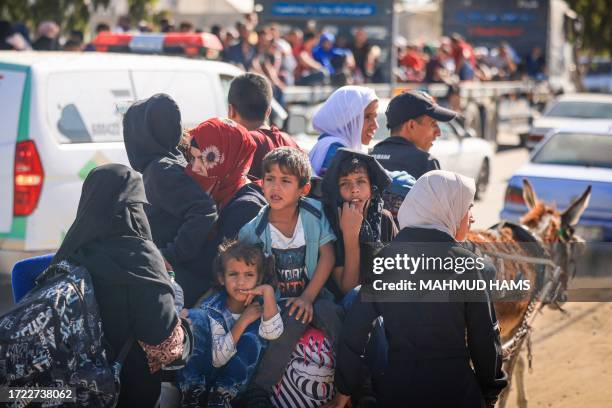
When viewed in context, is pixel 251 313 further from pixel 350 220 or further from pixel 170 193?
pixel 170 193

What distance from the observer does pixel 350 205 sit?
455 cm

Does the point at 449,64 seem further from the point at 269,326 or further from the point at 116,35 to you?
the point at 269,326

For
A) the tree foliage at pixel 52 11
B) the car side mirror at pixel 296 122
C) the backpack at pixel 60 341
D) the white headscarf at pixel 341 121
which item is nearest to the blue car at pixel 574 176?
the car side mirror at pixel 296 122

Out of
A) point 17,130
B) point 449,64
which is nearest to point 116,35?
point 17,130

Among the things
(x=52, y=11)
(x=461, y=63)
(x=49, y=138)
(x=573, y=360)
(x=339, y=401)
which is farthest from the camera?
(x=461, y=63)

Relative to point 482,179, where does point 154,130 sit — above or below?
above

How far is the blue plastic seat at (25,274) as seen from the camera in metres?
4.21

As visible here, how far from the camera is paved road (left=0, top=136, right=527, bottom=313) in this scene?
26.7 feet

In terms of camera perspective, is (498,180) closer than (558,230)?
No

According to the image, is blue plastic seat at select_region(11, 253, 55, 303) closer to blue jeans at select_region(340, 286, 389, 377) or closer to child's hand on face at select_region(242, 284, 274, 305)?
child's hand on face at select_region(242, 284, 274, 305)

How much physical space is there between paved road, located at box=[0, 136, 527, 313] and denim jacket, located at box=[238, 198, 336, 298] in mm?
3869

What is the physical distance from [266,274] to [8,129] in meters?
3.97

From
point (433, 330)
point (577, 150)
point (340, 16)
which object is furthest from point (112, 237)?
point (340, 16)

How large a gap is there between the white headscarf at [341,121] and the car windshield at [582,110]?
15.2m
